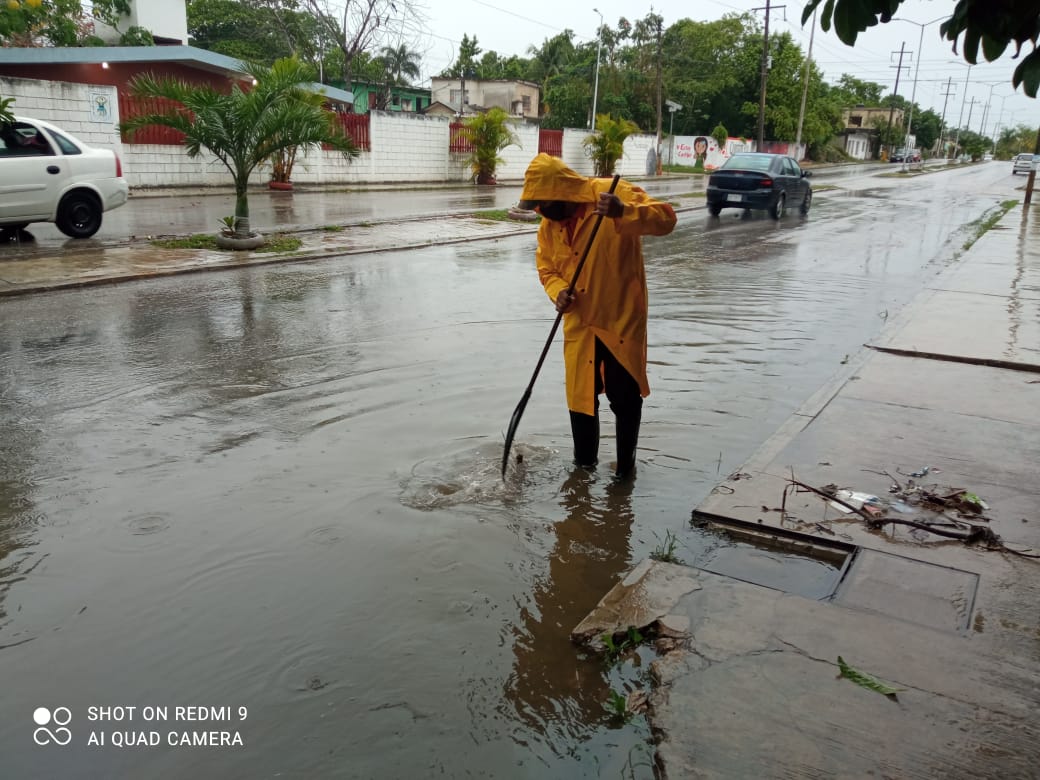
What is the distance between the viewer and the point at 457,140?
29266 mm

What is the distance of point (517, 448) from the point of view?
4.82m

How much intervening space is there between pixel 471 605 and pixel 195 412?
2.84m

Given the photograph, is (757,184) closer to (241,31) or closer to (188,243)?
(188,243)

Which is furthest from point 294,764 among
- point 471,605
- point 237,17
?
point 237,17

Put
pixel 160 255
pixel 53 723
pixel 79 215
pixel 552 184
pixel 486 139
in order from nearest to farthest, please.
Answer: pixel 53 723
pixel 552 184
pixel 160 255
pixel 79 215
pixel 486 139

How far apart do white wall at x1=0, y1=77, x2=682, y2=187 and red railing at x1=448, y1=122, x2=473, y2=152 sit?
16 centimetres

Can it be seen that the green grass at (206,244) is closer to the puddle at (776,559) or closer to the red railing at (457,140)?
the puddle at (776,559)

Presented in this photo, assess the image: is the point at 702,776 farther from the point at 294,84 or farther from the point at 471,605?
the point at 294,84

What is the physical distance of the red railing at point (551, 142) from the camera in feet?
111

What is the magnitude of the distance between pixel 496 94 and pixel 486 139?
31451 mm

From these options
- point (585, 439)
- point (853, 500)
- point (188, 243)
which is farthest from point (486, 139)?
point (853, 500)

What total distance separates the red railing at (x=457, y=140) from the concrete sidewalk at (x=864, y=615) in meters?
25.6

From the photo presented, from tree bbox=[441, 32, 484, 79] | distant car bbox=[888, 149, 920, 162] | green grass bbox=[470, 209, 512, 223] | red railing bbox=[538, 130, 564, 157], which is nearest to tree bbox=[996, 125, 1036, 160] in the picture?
distant car bbox=[888, 149, 920, 162]

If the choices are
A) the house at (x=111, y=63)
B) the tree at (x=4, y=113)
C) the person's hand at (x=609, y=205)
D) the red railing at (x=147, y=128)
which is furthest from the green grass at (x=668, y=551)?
the house at (x=111, y=63)
